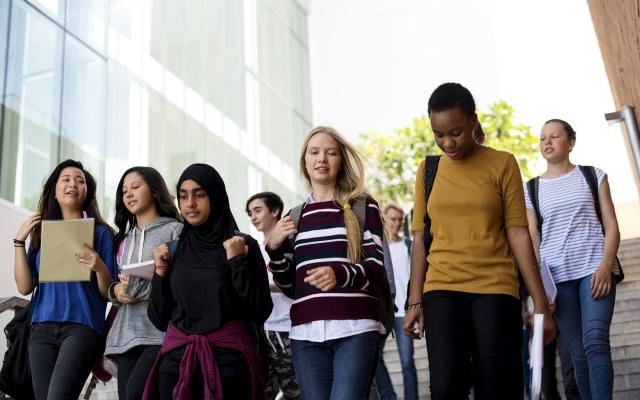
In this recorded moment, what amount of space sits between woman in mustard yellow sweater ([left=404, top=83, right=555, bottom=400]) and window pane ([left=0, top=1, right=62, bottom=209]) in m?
6.76

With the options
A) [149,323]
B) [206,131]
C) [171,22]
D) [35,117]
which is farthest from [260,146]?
[149,323]

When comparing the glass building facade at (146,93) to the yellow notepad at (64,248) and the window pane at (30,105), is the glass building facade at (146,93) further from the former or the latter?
the yellow notepad at (64,248)

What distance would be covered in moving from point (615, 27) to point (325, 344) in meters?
2.42

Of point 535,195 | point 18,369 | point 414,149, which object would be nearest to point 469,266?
point 535,195

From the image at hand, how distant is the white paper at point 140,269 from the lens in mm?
3912

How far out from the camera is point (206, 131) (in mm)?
14945

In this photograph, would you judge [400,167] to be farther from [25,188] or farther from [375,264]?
[375,264]

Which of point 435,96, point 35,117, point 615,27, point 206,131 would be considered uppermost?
point 206,131

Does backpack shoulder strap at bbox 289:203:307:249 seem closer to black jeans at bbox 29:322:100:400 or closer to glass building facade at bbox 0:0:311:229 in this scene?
black jeans at bbox 29:322:100:400

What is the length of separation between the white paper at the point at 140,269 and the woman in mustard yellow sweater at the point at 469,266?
52.0 inches

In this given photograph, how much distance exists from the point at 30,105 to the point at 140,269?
21.3 ft

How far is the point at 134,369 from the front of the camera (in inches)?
154

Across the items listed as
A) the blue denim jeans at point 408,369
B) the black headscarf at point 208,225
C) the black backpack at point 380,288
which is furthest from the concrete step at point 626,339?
the black headscarf at point 208,225

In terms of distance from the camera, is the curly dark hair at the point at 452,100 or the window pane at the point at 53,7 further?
the window pane at the point at 53,7
